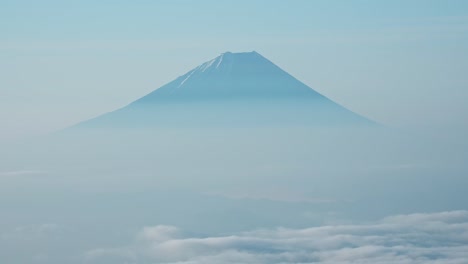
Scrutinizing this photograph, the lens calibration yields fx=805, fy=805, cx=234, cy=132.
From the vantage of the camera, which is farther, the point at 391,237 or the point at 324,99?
the point at 324,99

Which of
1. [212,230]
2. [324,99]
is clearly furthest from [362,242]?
[324,99]

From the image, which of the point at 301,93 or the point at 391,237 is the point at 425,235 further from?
the point at 301,93

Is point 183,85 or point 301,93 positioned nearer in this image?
point 183,85

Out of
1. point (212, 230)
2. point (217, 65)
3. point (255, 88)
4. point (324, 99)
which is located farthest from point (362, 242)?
point (324, 99)

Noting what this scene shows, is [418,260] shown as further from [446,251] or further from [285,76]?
[285,76]

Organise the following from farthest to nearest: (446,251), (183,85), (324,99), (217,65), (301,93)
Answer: (324,99) < (301,93) < (183,85) < (217,65) < (446,251)

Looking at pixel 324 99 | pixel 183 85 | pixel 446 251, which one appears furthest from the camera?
pixel 324 99

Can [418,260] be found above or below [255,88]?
below

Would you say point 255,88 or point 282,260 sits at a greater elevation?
point 255,88

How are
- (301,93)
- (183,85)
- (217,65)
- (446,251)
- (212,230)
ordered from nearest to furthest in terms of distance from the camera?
(446,251) < (212,230) < (217,65) < (183,85) < (301,93)
